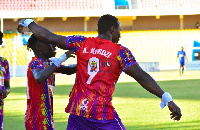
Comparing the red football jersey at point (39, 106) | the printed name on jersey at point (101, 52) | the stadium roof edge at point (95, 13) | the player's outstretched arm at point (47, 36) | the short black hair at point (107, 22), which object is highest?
the short black hair at point (107, 22)

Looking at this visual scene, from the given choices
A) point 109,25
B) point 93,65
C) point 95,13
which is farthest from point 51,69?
point 95,13

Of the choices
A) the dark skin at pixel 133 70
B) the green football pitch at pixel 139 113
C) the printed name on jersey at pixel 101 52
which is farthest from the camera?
the green football pitch at pixel 139 113

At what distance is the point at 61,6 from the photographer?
54.0m

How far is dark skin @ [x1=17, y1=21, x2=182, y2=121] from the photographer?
4.62m

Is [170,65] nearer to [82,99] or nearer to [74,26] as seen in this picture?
[74,26]

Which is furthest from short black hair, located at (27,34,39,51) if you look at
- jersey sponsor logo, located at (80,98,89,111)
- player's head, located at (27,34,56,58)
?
jersey sponsor logo, located at (80,98,89,111)

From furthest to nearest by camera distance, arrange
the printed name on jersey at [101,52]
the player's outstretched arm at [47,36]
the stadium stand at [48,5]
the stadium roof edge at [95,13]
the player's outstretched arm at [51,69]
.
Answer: the stadium stand at [48,5], the stadium roof edge at [95,13], the player's outstretched arm at [51,69], the player's outstretched arm at [47,36], the printed name on jersey at [101,52]

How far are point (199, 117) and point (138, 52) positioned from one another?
3866cm

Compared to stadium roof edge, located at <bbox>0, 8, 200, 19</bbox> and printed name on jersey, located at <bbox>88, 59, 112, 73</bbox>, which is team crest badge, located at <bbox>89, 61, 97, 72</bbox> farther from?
stadium roof edge, located at <bbox>0, 8, 200, 19</bbox>

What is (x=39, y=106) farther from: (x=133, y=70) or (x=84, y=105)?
(x=133, y=70)

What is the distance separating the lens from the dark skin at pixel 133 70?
4.62 meters

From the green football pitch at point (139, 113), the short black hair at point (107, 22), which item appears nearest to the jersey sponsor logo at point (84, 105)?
the short black hair at point (107, 22)

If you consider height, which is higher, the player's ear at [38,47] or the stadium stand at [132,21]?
the player's ear at [38,47]

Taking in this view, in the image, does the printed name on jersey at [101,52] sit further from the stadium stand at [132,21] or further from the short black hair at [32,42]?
the stadium stand at [132,21]
